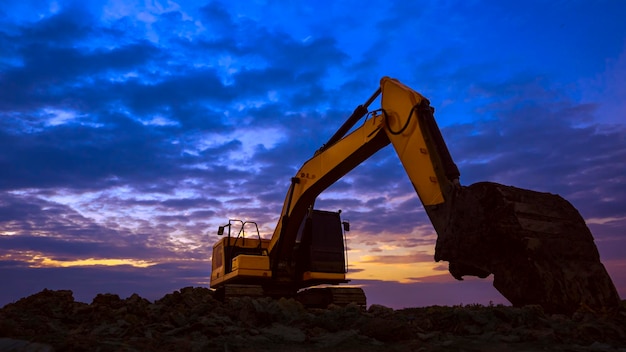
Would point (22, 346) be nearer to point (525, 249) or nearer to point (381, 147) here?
point (525, 249)

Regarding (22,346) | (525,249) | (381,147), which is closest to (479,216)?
(525,249)

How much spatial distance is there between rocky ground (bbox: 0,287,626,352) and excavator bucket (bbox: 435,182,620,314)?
0.27m

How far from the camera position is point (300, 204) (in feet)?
40.4

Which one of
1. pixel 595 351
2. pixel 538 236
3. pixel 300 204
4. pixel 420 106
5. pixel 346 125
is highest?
pixel 346 125

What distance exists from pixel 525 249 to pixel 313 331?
2.93m

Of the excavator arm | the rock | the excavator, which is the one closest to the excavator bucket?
the excavator

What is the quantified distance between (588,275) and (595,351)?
1.72 metres

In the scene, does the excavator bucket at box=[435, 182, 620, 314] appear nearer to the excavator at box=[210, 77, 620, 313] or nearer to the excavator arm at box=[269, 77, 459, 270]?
the excavator at box=[210, 77, 620, 313]

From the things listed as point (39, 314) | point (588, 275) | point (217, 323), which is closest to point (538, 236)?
point (588, 275)

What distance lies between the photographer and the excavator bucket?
5.92 m

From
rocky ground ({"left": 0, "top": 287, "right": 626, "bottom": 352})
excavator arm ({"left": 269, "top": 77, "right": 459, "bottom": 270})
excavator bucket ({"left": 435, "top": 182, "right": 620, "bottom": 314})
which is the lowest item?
rocky ground ({"left": 0, "top": 287, "right": 626, "bottom": 352})

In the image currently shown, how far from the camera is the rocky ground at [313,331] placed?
5086mm

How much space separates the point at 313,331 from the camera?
20.1ft

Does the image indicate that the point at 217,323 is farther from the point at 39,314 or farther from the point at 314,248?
the point at 314,248
